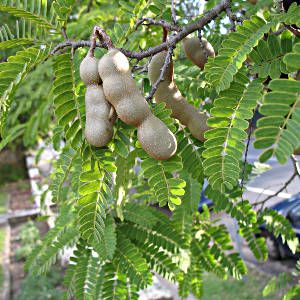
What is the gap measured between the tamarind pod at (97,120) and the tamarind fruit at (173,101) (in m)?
0.16

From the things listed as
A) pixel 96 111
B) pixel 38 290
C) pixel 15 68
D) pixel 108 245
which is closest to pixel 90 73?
pixel 96 111

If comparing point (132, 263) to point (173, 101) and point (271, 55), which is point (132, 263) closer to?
point (173, 101)

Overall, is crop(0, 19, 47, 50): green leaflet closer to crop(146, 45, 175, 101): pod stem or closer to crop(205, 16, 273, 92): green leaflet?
crop(146, 45, 175, 101): pod stem

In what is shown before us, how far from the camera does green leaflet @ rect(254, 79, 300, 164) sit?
2.05 ft

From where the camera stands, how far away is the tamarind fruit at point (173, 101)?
0.96 metres

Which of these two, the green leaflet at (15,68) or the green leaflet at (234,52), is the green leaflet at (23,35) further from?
the green leaflet at (234,52)

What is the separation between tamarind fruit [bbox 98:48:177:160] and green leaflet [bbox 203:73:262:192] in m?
0.07

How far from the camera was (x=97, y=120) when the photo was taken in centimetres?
83

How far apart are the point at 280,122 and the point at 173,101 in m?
0.36

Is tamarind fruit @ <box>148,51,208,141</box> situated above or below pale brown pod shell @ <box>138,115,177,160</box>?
above

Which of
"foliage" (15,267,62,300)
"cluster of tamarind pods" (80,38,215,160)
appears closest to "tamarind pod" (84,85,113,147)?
"cluster of tamarind pods" (80,38,215,160)

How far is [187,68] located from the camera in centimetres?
151

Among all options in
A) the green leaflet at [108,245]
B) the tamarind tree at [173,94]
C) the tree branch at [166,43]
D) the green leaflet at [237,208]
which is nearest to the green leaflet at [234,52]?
the tamarind tree at [173,94]

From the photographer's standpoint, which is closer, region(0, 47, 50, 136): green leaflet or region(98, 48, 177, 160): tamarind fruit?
region(98, 48, 177, 160): tamarind fruit
